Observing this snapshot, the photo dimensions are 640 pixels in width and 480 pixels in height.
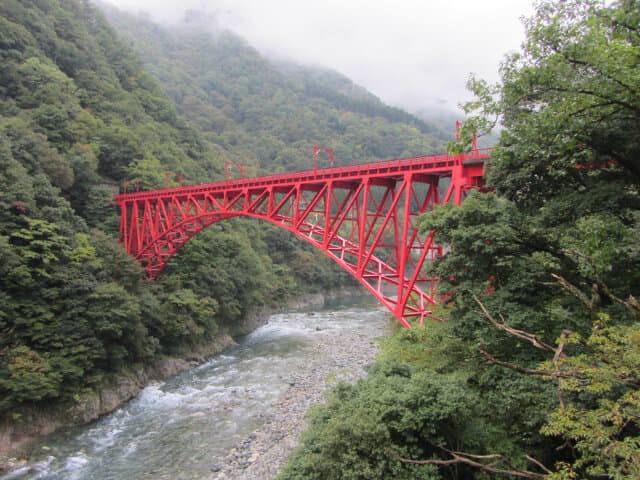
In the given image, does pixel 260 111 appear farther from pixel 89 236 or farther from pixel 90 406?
pixel 90 406

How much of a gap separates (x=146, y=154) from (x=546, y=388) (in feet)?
102

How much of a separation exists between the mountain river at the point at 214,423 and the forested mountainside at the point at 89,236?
Answer: 1949 millimetres

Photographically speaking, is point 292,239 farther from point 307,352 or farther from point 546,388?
point 546,388

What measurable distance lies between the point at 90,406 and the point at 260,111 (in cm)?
7034

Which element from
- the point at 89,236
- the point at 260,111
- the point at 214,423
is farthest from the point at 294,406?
the point at 260,111

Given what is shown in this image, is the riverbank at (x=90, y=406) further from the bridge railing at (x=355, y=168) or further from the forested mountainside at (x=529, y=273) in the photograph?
the forested mountainside at (x=529, y=273)

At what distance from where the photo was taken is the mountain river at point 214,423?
11.2m

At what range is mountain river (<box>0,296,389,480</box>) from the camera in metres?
11.2

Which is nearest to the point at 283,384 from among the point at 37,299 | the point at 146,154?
the point at 37,299

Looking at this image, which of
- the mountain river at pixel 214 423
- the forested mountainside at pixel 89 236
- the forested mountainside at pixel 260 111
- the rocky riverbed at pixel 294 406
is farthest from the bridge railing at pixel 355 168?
the forested mountainside at pixel 260 111

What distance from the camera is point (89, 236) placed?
18312 mm

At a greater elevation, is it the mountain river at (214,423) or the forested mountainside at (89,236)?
the forested mountainside at (89,236)

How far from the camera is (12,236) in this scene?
47.4 ft

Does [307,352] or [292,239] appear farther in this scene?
[292,239]
